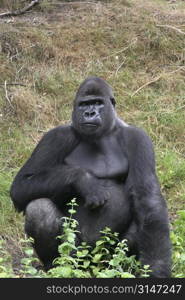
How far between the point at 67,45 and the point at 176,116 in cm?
151

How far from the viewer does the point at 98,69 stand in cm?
757

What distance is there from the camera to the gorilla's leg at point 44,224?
4629 millimetres

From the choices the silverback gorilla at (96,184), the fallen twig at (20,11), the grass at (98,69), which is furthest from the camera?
the fallen twig at (20,11)

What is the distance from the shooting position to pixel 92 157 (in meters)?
4.88

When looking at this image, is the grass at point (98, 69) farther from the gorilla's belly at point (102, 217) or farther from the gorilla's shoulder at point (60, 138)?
the gorilla's belly at point (102, 217)

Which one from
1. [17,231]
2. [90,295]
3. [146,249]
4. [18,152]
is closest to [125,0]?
[18,152]

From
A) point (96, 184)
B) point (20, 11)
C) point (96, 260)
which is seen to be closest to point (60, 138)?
point (96, 184)

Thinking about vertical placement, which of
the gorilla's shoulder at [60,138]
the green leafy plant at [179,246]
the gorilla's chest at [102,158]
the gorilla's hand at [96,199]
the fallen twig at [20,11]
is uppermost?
the fallen twig at [20,11]

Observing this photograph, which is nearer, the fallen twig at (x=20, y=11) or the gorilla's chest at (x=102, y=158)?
the gorilla's chest at (x=102, y=158)

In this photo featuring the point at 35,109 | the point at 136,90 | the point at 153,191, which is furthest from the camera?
the point at 136,90

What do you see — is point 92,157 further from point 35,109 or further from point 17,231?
point 35,109

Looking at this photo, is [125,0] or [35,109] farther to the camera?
[125,0]

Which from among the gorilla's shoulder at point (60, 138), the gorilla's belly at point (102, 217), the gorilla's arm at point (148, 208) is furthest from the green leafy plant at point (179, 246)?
the gorilla's shoulder at point (60, 138)

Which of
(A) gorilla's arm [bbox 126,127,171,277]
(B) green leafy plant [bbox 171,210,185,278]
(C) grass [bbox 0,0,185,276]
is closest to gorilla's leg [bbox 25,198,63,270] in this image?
(A) gorilla's arm [bbox 126,127,171,277]
